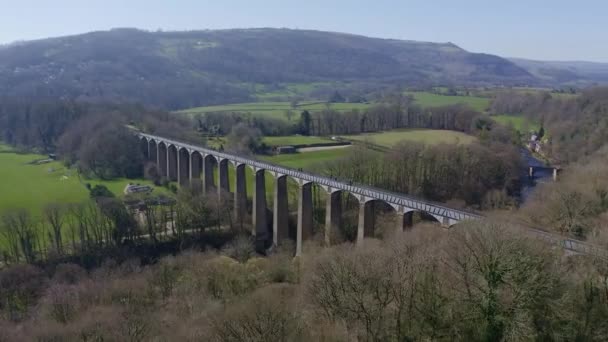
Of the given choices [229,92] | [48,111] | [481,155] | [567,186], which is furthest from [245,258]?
[229,92]

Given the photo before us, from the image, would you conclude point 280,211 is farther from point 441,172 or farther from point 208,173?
point 441,172

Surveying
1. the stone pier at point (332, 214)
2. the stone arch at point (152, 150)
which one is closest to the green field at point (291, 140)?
the stone arch at point (152, 150)

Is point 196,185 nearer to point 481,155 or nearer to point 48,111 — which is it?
point 481,155

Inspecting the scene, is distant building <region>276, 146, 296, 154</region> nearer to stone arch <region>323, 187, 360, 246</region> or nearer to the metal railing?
the metal railing

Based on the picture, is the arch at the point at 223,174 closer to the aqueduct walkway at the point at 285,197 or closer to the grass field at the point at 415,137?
the aqueduct walkway at the point at 285,197

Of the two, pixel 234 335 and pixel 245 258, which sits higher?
pixel 234 335

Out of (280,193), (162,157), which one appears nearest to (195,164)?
(162,157)
